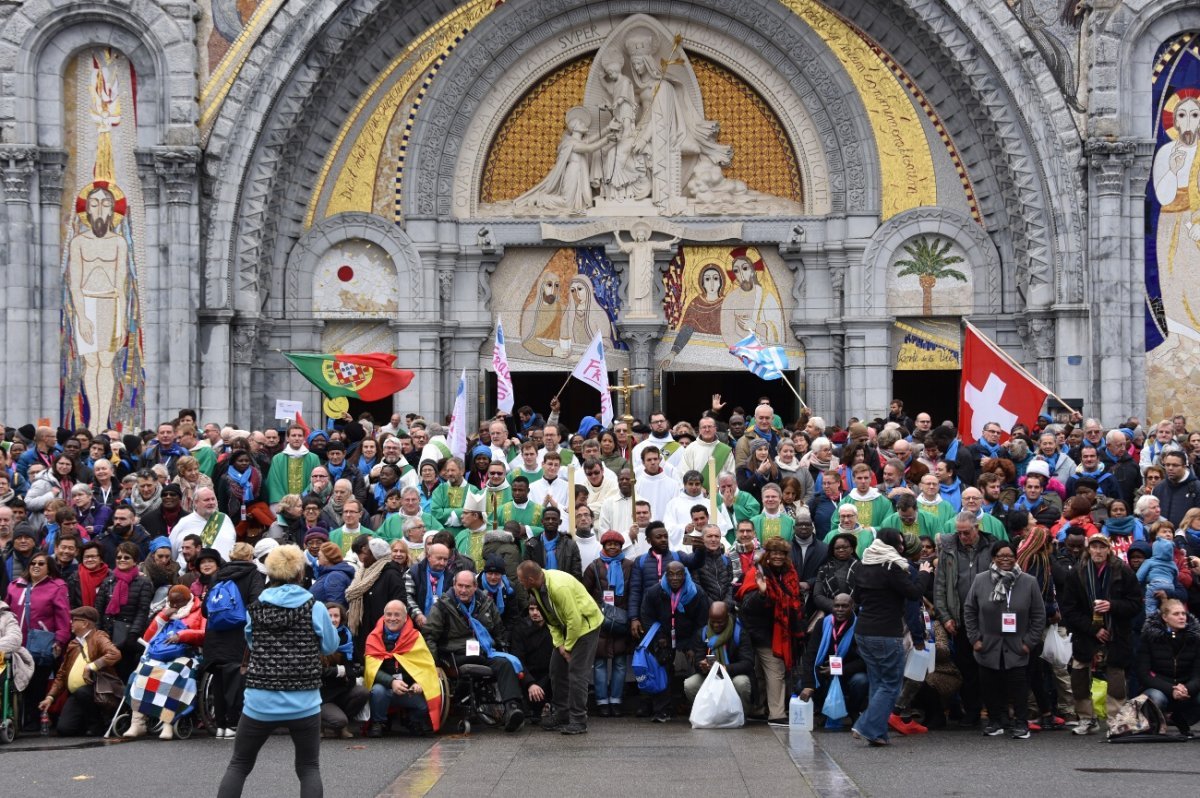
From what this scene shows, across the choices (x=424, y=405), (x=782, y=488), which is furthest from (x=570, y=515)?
(x=424, y=405)

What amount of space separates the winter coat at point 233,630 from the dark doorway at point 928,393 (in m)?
17.2

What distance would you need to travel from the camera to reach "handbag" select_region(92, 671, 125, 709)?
54.3 feet

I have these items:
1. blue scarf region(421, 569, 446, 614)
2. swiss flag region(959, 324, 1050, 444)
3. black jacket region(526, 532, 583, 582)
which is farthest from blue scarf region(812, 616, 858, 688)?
swiss flag region(959, 324, 1050, 444)

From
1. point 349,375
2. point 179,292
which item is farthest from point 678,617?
point 179,292

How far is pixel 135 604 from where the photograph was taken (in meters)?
17.0

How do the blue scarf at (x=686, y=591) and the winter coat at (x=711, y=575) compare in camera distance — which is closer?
the blue scarf at (x=686, y=591)

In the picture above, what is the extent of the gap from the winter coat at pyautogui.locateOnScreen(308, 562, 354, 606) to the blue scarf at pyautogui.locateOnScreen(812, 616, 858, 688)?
14.1 feet

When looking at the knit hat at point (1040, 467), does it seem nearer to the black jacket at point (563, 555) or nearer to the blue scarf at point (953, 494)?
the blue scarf at point (953, 494)

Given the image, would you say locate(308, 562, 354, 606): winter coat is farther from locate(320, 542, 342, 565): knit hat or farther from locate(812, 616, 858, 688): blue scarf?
locate(812, 616, 858, 688): blue scarf

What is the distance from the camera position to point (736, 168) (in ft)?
99.0

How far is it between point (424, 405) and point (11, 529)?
11.7 metres

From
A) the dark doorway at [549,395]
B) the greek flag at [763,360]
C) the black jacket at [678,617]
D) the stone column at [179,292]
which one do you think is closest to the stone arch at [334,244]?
the stone column at [179,292]

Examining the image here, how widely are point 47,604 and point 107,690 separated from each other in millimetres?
1032

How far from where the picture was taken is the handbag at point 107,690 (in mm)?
16562
